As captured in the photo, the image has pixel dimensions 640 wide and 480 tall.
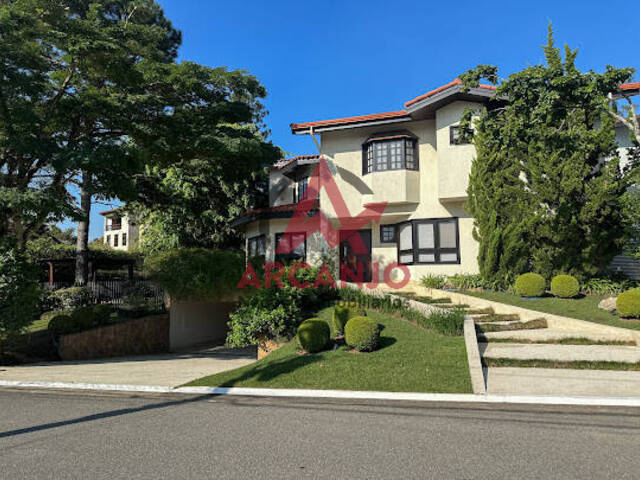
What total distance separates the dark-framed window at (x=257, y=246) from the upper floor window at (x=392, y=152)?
6.75 metres

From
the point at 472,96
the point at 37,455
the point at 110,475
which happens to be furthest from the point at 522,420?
the point at 472,96

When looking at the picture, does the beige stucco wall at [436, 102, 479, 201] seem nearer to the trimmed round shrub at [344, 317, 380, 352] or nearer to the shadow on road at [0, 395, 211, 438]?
the trimmed round shrub at [344, 317, 380, 352]

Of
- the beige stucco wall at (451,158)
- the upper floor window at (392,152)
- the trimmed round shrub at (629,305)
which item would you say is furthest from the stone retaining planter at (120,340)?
the trimmed round shrub at (629,305)

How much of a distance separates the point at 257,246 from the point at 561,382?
1749 centimetres

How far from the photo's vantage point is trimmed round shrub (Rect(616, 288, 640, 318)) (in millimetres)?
11453

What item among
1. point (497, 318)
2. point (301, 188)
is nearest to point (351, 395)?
point (497, 318)

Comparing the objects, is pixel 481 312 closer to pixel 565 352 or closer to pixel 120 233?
pixel 565 352

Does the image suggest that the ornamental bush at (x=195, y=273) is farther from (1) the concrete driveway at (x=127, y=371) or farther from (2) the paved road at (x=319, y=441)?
(2) the paved road at (x=319, y=441)

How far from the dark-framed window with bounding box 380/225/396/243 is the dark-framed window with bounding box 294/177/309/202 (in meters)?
5.05

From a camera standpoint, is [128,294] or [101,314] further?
[128,294]

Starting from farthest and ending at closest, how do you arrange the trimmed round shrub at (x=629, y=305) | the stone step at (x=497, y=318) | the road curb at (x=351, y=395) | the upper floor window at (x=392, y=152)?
the upper floor window at (x=392, y=152)
the stone step at (x=497, y=318)
the trimmed round shrub at (x=629, y=305)
the road curb at (x=351, y=395)

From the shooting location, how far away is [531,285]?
14.3m

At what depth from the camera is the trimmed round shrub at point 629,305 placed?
1145 cm

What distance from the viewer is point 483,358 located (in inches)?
396
